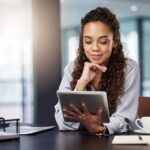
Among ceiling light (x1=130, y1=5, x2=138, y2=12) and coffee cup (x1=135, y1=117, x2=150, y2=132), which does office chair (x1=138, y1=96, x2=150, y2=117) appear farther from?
ceiling light (x1=130, y1=5, x2=138, y2=12)

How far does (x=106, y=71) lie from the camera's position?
205 centimetres

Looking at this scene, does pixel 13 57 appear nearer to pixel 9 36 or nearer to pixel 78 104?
pixel 9 36

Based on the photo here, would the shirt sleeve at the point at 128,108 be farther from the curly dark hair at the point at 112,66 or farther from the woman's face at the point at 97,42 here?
the woman's face at the point at 97,42

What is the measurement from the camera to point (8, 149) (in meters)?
1.38

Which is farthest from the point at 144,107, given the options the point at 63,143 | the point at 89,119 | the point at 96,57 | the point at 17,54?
the point at 17,54

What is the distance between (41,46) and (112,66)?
2.25 meters

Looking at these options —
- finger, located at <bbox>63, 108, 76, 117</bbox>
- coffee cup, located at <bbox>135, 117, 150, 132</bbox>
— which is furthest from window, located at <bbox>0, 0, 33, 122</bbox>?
coffee cup, located at <bbox>135, 117, 150, 132</bbox>

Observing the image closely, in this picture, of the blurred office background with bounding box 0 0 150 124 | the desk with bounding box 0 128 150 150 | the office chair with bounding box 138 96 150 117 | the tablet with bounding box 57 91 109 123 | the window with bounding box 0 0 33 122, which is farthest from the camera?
the window with bounding box 0 0 33 122

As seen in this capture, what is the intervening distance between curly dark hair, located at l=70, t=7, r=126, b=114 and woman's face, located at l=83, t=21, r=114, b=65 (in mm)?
33

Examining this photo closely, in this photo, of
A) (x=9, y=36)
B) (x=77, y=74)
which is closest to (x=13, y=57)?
(x=9, y=36)

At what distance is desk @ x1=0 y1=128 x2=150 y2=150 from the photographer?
139 cm

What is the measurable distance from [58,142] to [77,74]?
68 cm

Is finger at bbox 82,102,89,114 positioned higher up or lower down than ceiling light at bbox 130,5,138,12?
lower down

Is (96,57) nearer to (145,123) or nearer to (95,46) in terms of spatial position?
(95,46)
